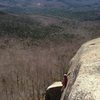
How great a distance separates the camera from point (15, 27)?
50.4 meters

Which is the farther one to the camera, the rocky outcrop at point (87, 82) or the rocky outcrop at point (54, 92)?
the rocky outcrop at point (54, 92)

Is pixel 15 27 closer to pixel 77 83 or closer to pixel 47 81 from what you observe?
pixel 47 81

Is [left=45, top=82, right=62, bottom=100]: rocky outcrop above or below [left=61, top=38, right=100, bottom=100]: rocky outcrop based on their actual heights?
below

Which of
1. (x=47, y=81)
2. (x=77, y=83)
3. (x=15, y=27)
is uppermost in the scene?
(x=77, y=83)

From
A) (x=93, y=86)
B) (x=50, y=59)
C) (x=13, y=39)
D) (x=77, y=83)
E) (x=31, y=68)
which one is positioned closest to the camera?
(x=93, y=86)

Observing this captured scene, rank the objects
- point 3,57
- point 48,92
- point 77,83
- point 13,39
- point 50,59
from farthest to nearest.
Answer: point 13,39 < point 3,57 < point 50,59 < point 48,92 < point 77,83

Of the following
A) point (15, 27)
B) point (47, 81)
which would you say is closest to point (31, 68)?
point (47, 81)

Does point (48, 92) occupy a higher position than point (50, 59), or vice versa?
point (48, 92)

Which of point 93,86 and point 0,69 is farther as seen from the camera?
point 0,69

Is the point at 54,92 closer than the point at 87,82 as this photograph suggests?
No

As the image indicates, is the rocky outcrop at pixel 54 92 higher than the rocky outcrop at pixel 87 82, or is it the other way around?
the rocky outcrop at pixel 87 82

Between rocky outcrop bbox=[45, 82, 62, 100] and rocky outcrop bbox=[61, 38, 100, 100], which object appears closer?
rocky outcrop bbox=[61, 38, 100, 100]

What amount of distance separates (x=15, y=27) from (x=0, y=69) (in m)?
27.0

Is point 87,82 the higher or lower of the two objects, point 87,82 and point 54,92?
the higher
